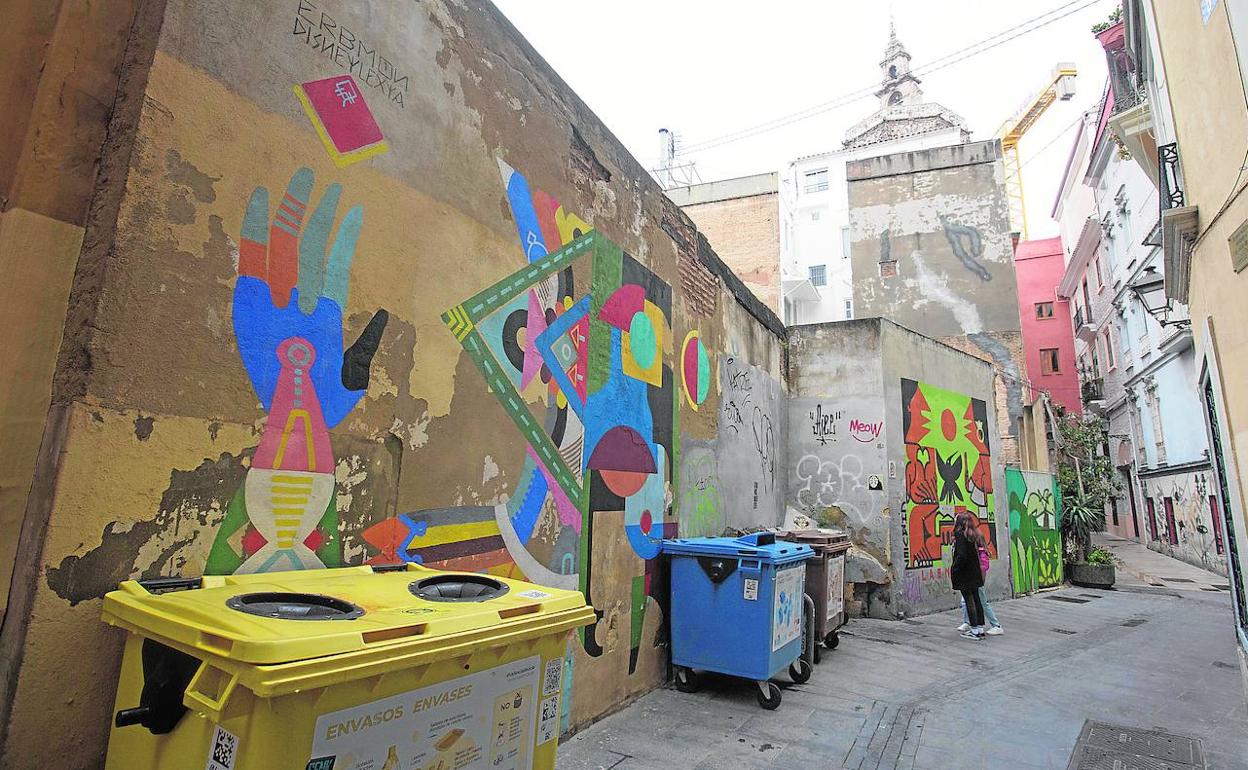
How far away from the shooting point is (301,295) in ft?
8.77

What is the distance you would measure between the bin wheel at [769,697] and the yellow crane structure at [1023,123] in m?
62.6

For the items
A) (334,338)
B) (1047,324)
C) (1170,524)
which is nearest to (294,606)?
(334,338)

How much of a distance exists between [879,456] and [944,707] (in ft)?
15.7

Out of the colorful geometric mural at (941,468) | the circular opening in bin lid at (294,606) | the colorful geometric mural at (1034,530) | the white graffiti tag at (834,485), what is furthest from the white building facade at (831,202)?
the circular opening in bin lid at (294,606)

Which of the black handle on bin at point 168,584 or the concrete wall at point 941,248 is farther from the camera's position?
the concrete wall at point 941,248

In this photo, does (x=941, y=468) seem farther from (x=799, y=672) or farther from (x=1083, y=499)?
(x=1083, y=499)

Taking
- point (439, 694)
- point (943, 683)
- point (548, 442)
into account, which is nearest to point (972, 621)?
point (943, 683)

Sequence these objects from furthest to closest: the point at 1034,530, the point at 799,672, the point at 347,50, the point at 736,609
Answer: the point at 1034,530
the point at 799,672
the point at 736,609
the point at 347,50

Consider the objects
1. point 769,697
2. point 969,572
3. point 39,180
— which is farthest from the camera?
point 969,572

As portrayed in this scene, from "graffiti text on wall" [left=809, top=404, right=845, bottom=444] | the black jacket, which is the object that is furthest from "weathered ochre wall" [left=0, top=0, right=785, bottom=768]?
"graffiti text on wall" [left=809, top=404, right=845, bottom=444]

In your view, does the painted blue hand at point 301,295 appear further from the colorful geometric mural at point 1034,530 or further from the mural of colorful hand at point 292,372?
the colorful geometric mural at point 1034,530

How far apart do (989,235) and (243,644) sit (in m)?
Result: 20.6

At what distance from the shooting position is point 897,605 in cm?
930

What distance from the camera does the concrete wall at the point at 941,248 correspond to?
687 inches
